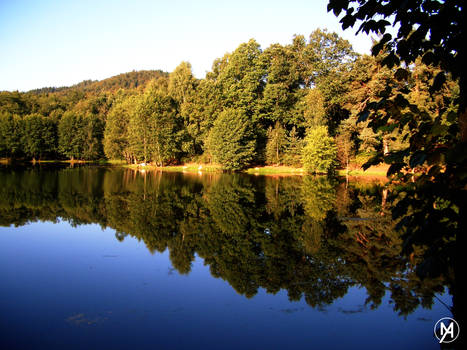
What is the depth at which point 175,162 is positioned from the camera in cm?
6012

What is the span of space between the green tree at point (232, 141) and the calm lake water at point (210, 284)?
104ft

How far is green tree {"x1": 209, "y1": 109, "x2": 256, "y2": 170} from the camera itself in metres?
47.3

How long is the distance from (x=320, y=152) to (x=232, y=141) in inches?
488

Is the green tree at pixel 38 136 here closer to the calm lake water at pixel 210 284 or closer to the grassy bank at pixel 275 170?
the grassy bank at pixel 275 170

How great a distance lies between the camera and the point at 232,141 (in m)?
47.3

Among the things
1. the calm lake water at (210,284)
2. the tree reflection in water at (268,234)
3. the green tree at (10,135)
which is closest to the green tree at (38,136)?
the green tree at (10,135)

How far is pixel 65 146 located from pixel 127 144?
15.5 m

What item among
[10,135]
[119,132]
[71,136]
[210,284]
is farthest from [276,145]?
[10,135]

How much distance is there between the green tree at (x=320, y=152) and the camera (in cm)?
4231

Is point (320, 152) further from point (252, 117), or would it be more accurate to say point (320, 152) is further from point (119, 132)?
point (119, 132)

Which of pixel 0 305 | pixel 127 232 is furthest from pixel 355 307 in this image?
pixel 127 232

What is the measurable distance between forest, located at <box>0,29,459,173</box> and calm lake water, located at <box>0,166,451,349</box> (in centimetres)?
2941

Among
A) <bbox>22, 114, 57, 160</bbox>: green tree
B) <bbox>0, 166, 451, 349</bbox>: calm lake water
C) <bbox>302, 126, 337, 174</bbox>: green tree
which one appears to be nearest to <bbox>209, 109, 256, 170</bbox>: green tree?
<bbox>302, 126, 337, 174</bbox>: green tree

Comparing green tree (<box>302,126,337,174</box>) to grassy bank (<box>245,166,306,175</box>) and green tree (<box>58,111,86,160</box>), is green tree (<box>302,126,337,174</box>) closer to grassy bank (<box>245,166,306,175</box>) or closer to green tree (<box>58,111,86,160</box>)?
grassy bank (<box>245,166,306,175</box>)
